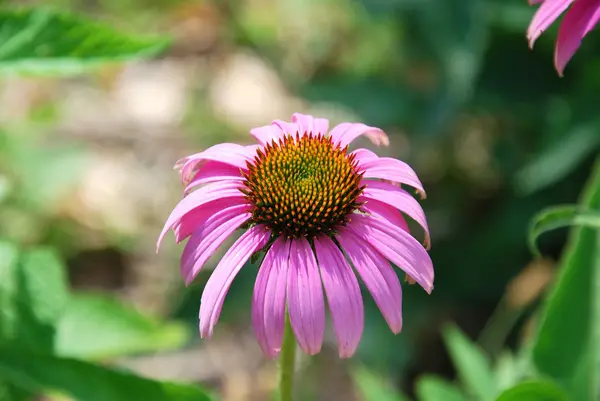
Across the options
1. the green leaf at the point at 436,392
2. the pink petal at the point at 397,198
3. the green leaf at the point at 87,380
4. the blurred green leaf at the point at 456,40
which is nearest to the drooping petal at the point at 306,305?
the pink petal at the point at 397,198

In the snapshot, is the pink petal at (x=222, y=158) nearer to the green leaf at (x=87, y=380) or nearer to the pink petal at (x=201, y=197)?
the pink petal at (x=201, y=197)

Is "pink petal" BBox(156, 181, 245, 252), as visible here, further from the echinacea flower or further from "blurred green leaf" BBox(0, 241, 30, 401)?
"blurred green leaf" BBox(0, 241, 30, 401)

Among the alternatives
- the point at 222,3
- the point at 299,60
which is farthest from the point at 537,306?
the point at 222,3

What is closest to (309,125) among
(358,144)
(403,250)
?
(403,250)

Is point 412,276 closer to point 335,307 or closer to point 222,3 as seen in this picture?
point 335,307

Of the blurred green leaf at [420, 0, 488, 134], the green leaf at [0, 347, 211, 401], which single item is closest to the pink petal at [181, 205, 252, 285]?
the green leaf at [0, 347, 211, 401]

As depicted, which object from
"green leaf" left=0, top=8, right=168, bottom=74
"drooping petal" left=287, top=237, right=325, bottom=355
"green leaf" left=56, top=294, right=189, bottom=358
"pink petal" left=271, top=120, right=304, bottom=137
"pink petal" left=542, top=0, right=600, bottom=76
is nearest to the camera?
"drooping petal" left=287, top=237, right=325, bottom=355
